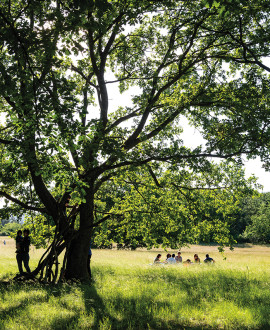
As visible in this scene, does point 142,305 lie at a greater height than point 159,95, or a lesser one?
lesser

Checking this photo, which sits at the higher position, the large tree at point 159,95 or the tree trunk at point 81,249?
the large tree at point 159,95

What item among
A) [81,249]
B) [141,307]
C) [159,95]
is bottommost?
[141,307]

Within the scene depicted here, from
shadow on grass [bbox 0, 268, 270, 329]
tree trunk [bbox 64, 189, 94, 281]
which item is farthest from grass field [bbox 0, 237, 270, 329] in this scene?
tree trunk [bbox 64, 189, 94, 281]

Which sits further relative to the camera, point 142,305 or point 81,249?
point 81,249

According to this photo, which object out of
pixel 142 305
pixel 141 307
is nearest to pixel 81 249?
pixel 142 305

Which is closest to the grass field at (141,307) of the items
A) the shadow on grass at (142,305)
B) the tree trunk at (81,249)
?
the shadow on grass at (142,305)

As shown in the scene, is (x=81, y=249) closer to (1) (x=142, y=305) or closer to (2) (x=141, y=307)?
(1) (x=142, y=305)

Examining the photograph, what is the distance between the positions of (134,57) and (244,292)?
10277 mm

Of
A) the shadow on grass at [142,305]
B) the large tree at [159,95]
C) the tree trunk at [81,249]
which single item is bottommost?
the shadow on grass at [142,305]

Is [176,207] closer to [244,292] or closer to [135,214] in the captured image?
[135,214]

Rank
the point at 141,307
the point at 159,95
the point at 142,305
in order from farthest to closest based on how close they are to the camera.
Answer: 1. the point at 159,95
2. the point at 142,305
3. the point at 141,307

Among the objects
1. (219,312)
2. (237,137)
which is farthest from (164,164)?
(219,312)

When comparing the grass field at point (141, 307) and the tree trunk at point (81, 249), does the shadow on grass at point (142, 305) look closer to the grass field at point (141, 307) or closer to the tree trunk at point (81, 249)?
the grass field at point (141, 307)

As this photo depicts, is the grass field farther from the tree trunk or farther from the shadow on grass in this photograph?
the tree trunk
